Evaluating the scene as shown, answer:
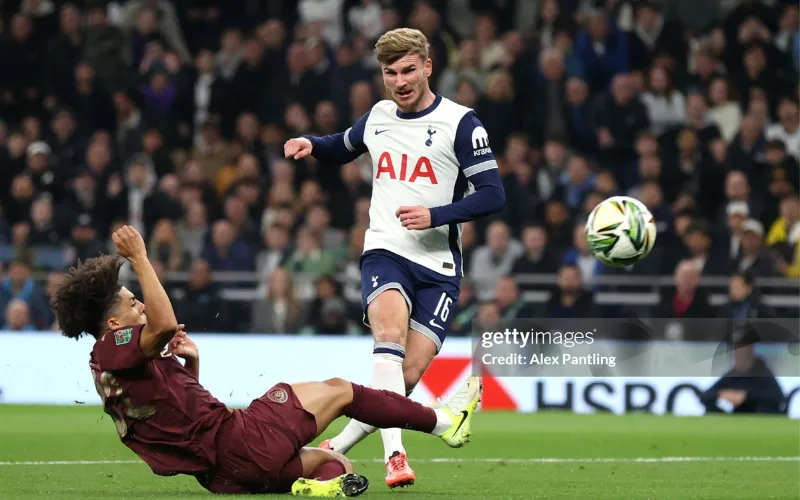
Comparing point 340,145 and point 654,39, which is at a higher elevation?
point 340,145

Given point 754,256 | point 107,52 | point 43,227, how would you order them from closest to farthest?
point 754,256, point 43,227, point 107,52

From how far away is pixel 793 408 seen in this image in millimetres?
13469

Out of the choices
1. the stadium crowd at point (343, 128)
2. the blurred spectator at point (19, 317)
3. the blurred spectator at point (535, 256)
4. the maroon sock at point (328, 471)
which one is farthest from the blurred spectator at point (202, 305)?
the maroon sock at point (328, 471)

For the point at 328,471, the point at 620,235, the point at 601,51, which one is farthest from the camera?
the point at 601,51

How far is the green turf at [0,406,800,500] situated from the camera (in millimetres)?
7445

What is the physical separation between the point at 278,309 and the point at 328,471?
27.1 feet

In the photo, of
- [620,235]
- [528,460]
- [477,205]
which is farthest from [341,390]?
[528,460]

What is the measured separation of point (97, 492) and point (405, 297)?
77.9 inches

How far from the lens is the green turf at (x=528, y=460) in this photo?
7.45 metres

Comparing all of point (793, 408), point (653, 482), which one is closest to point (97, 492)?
point (653, 482)

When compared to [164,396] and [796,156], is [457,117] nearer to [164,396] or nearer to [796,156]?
[164,396]

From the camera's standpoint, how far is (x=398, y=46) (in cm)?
778

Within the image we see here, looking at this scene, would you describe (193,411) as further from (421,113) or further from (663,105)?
(663,105)

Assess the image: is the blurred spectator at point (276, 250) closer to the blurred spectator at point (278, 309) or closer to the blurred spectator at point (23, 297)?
the blurred spectator at point (278, 309)
